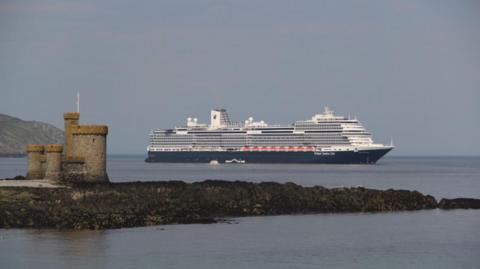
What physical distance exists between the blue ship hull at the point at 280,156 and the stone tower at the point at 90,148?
9517cm

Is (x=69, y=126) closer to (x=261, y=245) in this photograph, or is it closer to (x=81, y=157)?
(x=81, y=157)

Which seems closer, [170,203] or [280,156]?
[170,203]

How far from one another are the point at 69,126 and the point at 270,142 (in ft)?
329

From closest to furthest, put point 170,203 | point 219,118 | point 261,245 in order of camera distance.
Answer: point 261,245 → point 170,203 → point 219,118

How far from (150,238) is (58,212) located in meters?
4.68

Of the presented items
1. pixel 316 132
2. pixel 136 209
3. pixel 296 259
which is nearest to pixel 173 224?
pixel 136 209

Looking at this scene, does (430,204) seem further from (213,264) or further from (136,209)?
(213,264)

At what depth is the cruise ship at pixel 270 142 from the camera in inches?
5630

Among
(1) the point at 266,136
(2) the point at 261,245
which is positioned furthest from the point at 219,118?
(2) the point at 261,245

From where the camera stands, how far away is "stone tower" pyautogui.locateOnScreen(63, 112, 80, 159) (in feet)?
161

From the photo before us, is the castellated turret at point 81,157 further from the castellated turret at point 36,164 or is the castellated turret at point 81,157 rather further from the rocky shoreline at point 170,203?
the castellated turret at point 36,164

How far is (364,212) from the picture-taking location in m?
51.3

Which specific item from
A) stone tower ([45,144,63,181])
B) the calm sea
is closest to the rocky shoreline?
the calm sea

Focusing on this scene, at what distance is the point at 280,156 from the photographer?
148 m
